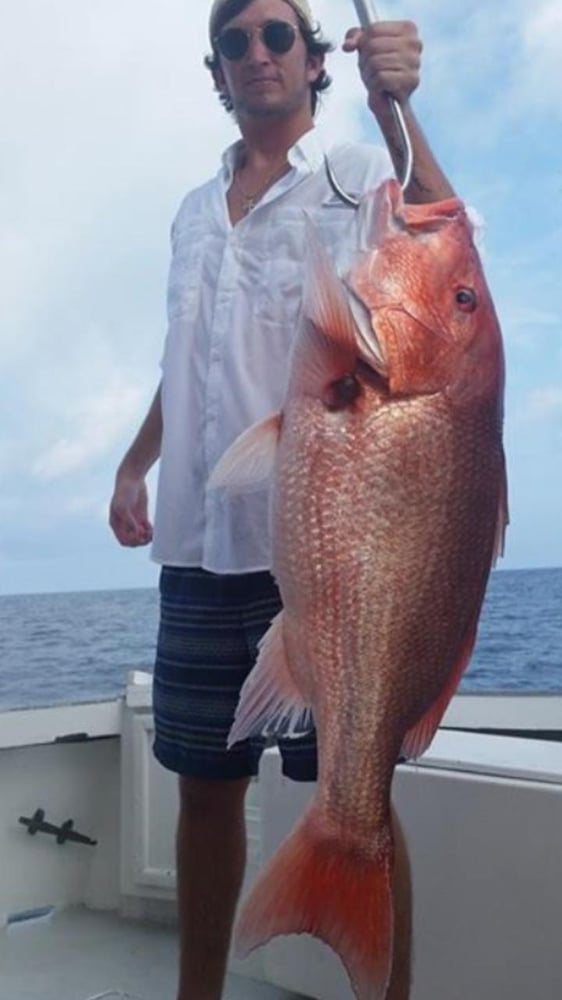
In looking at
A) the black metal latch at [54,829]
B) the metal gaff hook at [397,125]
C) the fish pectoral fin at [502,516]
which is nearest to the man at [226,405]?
the metal gaff hook at [397,125]

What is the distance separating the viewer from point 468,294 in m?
1.60

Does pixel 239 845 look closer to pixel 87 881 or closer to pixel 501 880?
pixel 501 880

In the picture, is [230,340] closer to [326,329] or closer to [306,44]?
[306,44]

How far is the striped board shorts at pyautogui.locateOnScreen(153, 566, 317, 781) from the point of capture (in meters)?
2.35

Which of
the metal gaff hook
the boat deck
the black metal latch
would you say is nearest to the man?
the metal gaff hook

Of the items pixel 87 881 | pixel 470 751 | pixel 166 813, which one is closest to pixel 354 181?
pixel 470 751

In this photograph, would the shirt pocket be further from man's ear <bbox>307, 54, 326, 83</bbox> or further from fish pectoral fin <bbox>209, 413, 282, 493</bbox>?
fish pectoral fin <bbox>209, 413, 282, 493</bbox>

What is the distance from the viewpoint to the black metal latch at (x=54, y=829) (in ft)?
14.0

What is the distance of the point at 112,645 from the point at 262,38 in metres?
16.8

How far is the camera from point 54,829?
4.30 m

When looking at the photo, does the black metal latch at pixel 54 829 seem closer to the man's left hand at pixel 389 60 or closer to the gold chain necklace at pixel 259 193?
the gold chain necklace at pixel 259 193

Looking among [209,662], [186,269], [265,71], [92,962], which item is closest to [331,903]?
[209,662]

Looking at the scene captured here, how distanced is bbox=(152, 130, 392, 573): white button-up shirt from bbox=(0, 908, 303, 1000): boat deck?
1.65m

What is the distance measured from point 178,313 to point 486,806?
1185 mm
